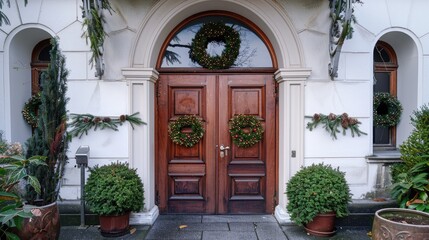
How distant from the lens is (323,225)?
12.1 ft

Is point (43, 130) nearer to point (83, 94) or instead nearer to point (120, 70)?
point (83, 94)

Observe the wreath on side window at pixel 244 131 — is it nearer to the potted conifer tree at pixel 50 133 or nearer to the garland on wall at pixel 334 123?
the garland on wall at pixel 334 123

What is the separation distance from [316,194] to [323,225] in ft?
1.62

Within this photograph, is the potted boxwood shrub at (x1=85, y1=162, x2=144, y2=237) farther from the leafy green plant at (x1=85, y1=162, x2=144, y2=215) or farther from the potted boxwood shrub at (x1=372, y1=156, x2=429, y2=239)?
the potted boxwood shrub at (x1=372, y1=156, x2=429, y2=239)

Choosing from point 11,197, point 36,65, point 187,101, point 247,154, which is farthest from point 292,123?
point 36,65

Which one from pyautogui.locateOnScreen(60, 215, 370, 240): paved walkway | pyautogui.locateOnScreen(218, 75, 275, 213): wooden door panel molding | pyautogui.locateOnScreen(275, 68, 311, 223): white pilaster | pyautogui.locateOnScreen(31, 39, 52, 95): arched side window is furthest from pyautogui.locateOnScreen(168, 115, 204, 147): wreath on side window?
pyautogui.locateOnScreen(31, 39, 52, 95): arched side window

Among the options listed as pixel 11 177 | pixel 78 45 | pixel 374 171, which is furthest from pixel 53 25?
pixel 374 171

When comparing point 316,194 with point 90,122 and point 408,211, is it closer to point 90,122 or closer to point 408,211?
point 408,211

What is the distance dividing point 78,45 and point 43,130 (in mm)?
1353

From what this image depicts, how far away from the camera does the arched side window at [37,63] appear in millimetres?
4543

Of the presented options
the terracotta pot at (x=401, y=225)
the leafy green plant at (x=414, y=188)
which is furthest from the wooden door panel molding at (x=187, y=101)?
the leafy green plant at (x=414, y=188)

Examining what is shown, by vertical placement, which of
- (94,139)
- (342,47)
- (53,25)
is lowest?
(94,139)

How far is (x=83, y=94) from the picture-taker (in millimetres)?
4125

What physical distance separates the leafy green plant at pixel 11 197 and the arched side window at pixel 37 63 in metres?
1.86
